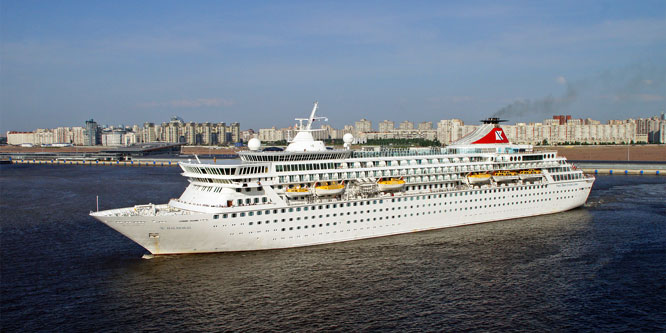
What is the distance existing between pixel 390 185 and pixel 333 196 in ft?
9.56

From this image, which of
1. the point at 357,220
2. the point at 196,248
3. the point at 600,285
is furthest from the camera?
the point at 357,220

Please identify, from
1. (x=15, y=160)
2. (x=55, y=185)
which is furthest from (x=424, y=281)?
(x=15, y=160)

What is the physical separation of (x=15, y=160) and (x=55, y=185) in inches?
2236

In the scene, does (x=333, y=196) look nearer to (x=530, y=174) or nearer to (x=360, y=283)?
(x=360, y=283)

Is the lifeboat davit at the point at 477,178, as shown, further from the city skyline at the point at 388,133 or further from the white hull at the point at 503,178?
the city skyline at the point at 388,133

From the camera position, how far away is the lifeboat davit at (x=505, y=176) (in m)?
26.6

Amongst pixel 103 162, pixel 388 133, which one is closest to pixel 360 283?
pixel 103 162

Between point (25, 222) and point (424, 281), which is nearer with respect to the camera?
point (424, 281)

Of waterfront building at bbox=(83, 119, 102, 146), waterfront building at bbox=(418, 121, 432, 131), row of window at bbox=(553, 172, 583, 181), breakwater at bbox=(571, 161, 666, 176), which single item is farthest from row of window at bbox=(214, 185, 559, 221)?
waterfront building at bbox=(83, 119, 102, 146)

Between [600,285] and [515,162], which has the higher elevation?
[515,162]

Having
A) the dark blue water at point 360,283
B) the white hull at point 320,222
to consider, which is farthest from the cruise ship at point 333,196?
the dark blue water at point 360,283

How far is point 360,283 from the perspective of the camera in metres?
16.8

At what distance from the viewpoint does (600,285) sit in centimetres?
1666

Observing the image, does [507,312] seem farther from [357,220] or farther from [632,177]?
[632,177]
